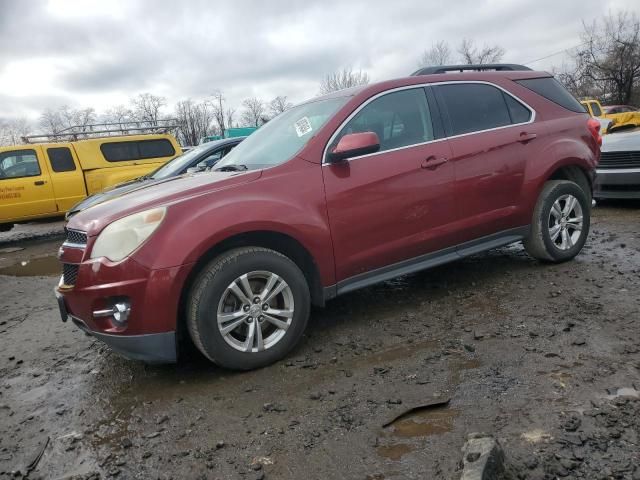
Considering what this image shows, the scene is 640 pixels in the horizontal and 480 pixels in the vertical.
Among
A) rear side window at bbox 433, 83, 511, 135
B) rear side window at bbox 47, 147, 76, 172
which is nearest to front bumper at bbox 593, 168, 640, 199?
rear side window at bbox 433, 83, 511, 135

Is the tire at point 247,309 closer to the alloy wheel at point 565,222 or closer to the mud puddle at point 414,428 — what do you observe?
the mud puddle at point 414,428

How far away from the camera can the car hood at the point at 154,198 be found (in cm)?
299

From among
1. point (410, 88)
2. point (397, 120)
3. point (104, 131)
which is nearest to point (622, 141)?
point (410, 88)

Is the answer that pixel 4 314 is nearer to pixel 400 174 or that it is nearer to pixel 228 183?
pixel 228 183

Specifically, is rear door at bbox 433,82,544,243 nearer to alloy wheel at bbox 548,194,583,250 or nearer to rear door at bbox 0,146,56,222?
alloy wheel at bbox 548,194,583,250

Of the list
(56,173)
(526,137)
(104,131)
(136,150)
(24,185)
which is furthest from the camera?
(104,131)

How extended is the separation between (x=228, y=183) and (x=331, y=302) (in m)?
1.65

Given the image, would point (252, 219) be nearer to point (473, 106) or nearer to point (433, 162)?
point (433, 162)

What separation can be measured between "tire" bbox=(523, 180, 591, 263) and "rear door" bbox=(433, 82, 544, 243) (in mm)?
304

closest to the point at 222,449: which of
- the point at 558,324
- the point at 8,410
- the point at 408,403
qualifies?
the point at 408,403

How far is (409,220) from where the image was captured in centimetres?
366

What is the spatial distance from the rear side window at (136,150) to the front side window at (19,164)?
1.38 metres

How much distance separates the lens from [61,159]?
10578mm

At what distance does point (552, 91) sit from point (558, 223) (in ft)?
4.12
